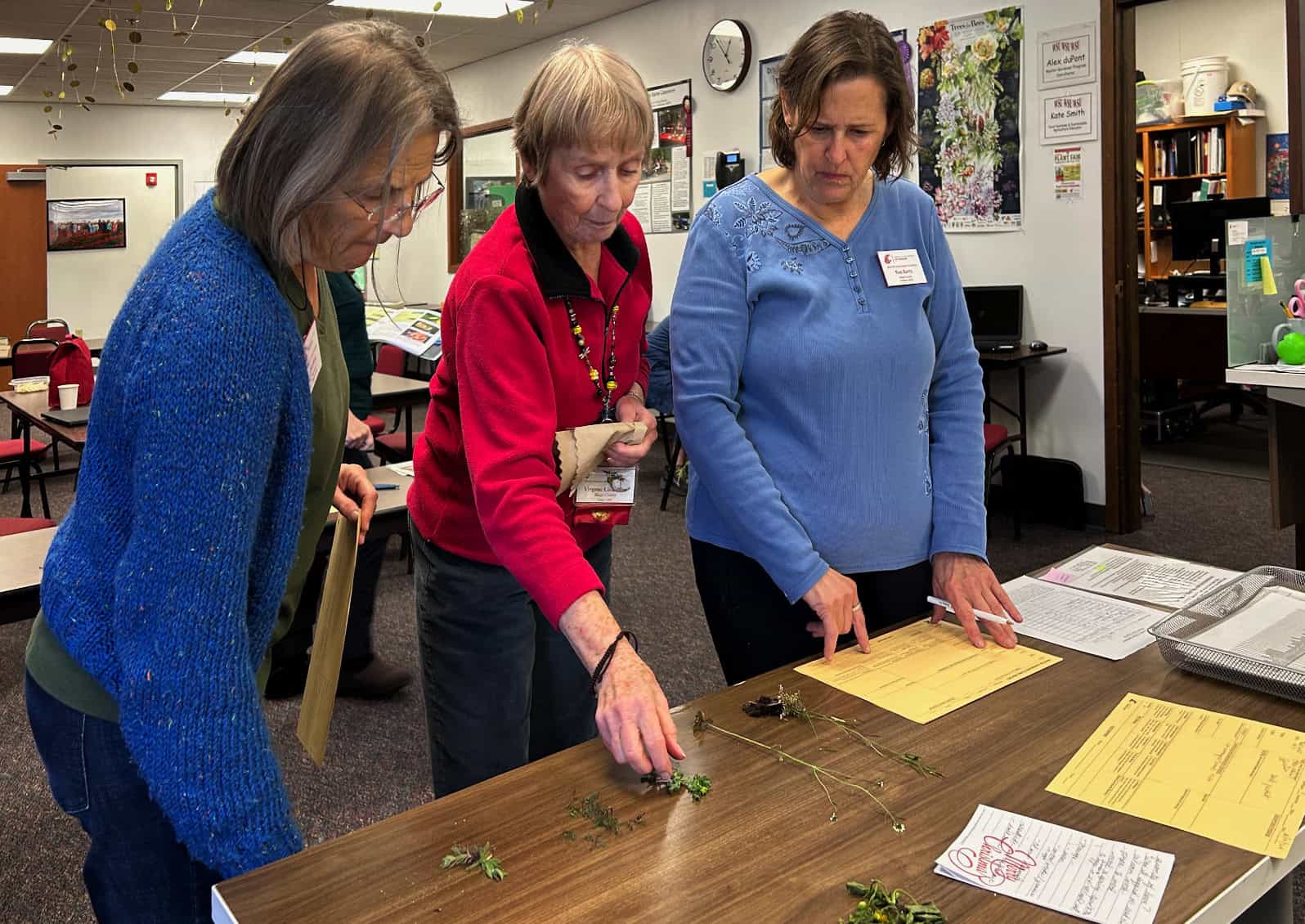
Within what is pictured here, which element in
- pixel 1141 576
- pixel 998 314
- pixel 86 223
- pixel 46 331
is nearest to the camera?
pixel 1141 576

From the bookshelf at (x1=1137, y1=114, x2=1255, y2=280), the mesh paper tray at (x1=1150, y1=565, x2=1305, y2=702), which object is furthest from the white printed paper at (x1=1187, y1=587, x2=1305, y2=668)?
the bookshelf at (x1=1137, y1=114, x2=1255, y2=280)

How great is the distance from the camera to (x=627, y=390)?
151 cm

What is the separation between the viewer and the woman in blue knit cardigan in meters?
0.87

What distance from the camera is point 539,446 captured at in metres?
1.24

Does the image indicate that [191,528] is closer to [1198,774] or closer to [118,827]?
[118,827]

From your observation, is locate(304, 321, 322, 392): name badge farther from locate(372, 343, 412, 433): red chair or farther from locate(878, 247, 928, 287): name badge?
locate(372, 343, 412, 433): red chair

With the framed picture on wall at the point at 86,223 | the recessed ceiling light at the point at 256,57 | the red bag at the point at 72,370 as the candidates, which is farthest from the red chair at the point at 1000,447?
the framed picture on wall at the point at 86,223

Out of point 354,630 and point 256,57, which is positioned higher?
point 256,57

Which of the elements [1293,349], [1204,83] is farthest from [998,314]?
[1204,83]

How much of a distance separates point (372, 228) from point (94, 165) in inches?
527

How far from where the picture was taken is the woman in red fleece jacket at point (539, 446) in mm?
1148

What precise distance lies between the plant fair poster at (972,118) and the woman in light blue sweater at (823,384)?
149 inches

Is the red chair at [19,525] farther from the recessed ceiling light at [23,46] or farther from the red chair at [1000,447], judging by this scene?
the recessed ceiling light at [23,46]

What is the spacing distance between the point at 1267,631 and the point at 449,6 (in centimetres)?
707
